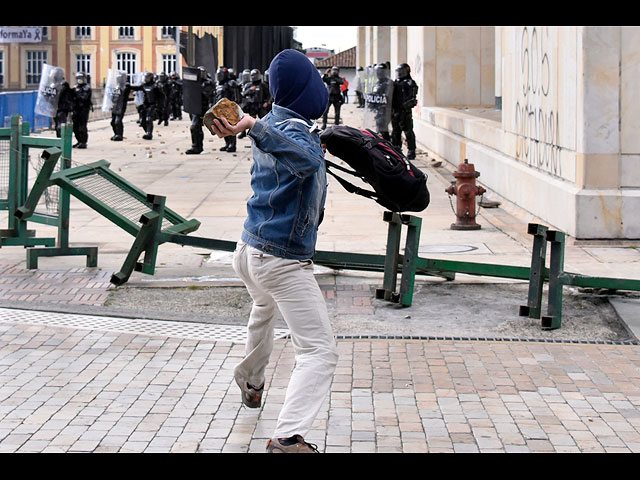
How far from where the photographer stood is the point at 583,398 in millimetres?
5395

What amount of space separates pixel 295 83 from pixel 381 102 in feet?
54.8

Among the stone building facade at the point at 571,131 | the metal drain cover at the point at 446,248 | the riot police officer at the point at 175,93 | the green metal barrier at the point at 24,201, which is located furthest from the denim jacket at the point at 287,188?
the riot police officer at the point at 175,93

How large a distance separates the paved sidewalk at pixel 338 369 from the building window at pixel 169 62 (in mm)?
79007

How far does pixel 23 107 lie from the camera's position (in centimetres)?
3294

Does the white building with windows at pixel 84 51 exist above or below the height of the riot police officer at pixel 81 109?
above

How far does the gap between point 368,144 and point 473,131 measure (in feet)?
41.8

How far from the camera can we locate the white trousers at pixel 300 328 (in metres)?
4.30

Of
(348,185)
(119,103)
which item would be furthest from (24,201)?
(119,103)

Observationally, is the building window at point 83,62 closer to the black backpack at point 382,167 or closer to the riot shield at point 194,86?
the riot shield at point 194,86

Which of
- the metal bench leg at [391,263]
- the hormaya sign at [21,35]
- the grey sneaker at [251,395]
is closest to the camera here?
the grey sneaker at [251,395]
